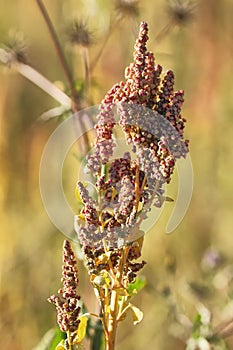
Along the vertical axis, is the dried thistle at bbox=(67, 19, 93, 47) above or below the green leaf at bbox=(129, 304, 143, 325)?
above

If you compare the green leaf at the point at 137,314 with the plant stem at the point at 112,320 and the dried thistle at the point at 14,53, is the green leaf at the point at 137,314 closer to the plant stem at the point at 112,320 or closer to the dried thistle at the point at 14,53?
the plant stem at the point at 112,320

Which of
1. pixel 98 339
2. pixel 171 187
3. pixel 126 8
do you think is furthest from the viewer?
pixel 171 187

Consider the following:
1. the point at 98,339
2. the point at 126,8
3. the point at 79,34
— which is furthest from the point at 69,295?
the point at 126,8

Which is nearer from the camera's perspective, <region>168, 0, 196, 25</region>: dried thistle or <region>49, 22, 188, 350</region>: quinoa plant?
<region>49, 22, 188, 350</region>: quinoa plant

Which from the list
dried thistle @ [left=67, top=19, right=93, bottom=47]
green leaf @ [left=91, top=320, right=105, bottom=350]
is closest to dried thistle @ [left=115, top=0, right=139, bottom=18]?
dried thistle @ [left=67, top=19, right=93, bottom=47]

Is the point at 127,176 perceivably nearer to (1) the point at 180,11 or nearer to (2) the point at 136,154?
(2) the point at 136,154

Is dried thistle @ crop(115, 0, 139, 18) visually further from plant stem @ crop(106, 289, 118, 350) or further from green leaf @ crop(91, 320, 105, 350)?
plant stem @ crop(106, 289, 118, 350)

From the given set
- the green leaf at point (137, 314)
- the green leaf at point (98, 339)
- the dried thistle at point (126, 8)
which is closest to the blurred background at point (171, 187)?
the dried thistle at point (126, 8)
